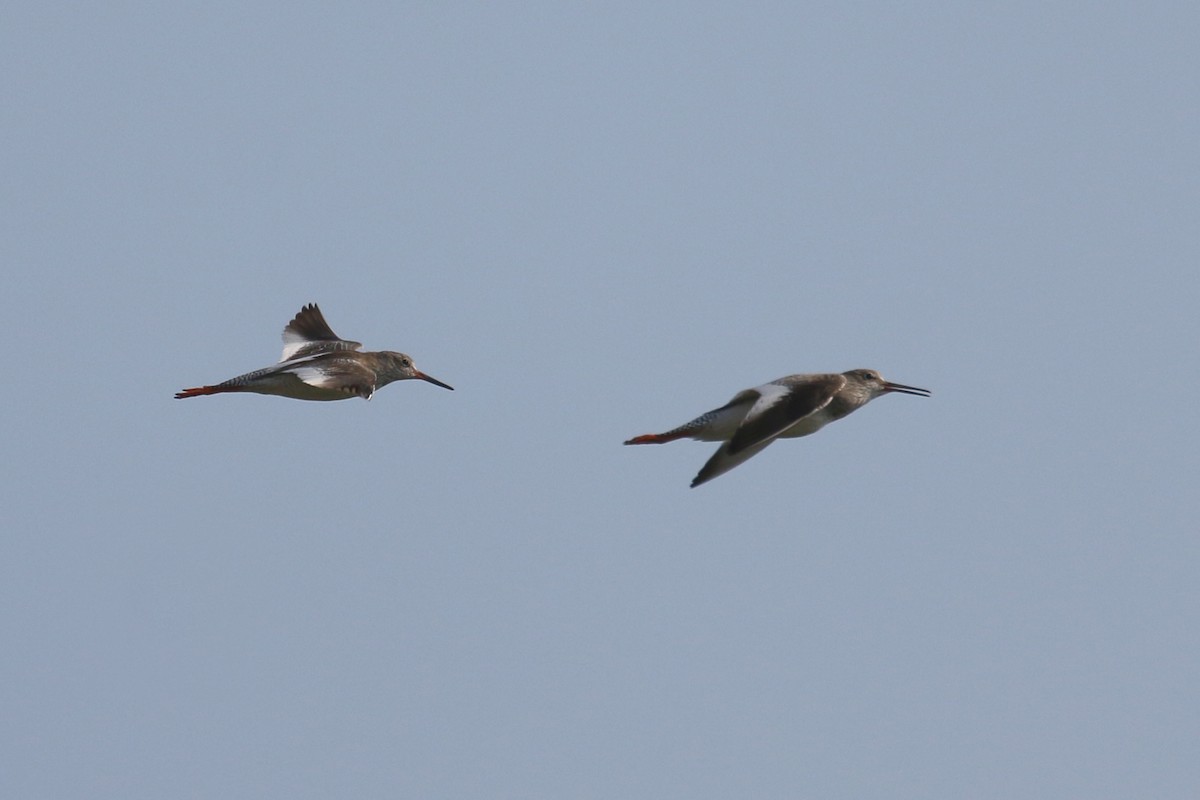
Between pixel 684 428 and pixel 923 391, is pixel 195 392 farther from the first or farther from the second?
pixel 923 391

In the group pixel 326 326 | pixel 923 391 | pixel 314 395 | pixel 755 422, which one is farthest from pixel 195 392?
pixel 923 391

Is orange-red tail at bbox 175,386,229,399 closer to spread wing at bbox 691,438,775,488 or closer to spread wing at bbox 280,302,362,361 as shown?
spread wing at bbox 280,302,362,361

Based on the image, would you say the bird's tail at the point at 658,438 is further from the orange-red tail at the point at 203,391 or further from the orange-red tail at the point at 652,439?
the orange-red tail at the point at 203,391

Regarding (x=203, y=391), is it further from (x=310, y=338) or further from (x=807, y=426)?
(x=807, y=426)

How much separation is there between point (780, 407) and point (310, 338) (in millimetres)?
10497

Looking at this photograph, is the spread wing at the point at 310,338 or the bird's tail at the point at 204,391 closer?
the bird's tail at the point at 204,391

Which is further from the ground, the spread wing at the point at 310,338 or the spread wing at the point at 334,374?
the spread wing at the point at 310,338

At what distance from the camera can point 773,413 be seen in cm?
2012

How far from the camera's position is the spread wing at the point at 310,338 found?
27.1 meters

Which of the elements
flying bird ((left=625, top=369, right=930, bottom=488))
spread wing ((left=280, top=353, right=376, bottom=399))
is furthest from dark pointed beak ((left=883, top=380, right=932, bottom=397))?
spread wing ((left=280, top=353, right=376, bottom=399))

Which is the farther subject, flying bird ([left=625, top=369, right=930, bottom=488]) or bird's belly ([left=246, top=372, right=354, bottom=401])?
bird's belly ([left=246, top=372, right=354, bottom=401])

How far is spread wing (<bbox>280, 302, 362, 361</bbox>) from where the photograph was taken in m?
27.1

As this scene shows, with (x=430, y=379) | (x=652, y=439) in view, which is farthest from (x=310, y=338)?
(x=652, y=439)

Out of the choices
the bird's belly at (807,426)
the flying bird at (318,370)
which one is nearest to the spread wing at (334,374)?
the flying bird at (318,370)
